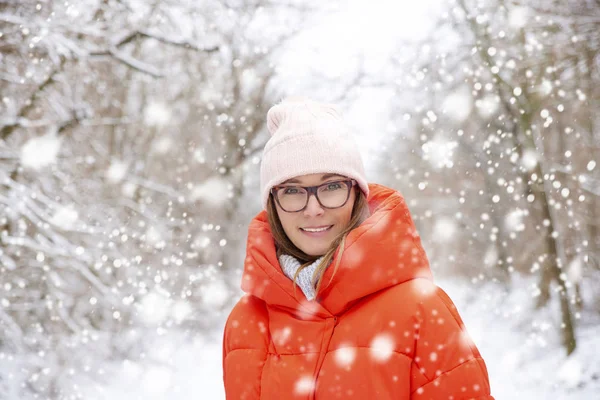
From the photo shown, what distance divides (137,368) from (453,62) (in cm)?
683

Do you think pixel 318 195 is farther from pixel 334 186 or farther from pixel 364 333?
pixel 364 333

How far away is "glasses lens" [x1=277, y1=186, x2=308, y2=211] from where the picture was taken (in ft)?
4.99

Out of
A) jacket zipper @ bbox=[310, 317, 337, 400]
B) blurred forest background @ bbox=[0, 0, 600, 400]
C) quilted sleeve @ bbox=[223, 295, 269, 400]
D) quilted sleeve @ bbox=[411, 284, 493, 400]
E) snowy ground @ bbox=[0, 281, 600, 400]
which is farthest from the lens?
snowy ground @ bbox=[0, 281, 600, 400]

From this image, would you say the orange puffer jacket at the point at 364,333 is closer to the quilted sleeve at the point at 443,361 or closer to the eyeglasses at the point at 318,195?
the quilted sleeve at the point at 443,361

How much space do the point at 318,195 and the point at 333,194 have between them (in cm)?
5

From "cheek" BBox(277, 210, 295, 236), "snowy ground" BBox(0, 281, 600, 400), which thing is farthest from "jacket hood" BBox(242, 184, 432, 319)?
"snowy ground" BBox(0, 281, 600, 400)

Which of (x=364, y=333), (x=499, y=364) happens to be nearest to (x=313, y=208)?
(x=364, y=333)

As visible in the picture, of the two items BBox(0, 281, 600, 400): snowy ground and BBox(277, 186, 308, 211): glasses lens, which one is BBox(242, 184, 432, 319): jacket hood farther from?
BBox(0, 281, 600, 400): snowy ground

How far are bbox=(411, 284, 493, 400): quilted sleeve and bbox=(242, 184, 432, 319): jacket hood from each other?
0.45ft

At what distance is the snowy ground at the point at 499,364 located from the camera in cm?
612

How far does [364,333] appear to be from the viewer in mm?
1386

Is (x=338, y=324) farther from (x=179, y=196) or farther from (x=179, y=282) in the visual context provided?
(x=179, y=282)

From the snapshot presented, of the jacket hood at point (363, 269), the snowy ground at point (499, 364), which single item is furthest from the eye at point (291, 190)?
the snowy ground at point (499, 364)

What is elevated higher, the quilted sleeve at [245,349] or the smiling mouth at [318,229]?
the smiling mouth at [318,229]
